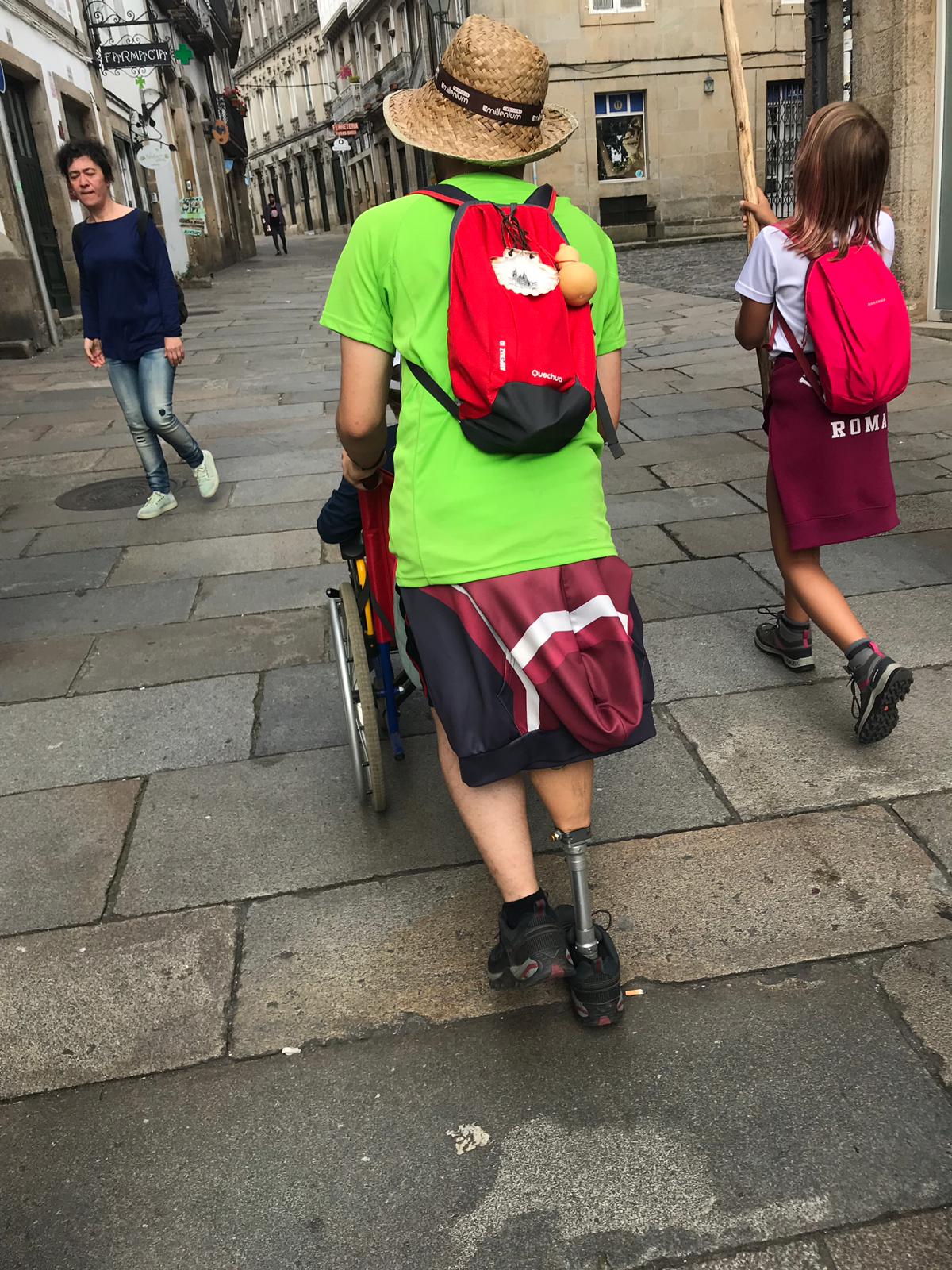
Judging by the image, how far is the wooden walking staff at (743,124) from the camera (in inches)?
126

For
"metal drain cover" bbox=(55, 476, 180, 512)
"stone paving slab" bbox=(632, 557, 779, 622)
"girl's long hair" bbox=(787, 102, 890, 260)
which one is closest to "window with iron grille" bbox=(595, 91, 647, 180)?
"metal drain cover" bbox=(55, 476, 180, 512)

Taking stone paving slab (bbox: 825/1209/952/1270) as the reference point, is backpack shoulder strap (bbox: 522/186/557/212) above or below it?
above

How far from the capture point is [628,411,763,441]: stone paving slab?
7.09m

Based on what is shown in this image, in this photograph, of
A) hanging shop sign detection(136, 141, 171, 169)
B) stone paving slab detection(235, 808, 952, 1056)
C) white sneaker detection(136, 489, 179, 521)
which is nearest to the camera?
stone paving slab detection(235, 808, 952, 1056)

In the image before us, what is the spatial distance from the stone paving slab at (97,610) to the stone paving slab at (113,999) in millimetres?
2177

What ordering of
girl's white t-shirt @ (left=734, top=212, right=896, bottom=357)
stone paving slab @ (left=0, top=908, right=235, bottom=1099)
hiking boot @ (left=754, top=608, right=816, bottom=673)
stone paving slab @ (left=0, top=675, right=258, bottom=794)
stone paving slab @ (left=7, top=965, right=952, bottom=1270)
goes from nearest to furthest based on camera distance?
stone paving slab @ (left=7, top=965, right=952, bottom=1270), stone paving slab @ (left=0, top=908, right=235, bottom=1099), girl's white t-shirt @ (left=734, top=212, right=896, bottom=357), stone paving slab @ (left=0, top=675, right=258, bottom=794), hiking boot @ (left=754, top=608, right=816, bottom=673)

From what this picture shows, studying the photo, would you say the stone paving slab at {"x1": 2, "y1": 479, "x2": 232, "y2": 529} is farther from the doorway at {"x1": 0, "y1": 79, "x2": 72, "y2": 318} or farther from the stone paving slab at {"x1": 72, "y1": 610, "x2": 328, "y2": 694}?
the doorway at {"x1": 0, "y1": 79, "x2": 72, "y2": 318}

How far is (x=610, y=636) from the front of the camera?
2.07 m

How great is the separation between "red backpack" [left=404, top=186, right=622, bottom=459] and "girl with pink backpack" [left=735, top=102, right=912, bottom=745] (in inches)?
49.7

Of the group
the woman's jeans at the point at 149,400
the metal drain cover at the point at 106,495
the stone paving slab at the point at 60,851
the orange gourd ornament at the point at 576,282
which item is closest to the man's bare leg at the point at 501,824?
the orange gourd ornament at the point at 576,282

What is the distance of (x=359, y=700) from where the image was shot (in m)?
3.03

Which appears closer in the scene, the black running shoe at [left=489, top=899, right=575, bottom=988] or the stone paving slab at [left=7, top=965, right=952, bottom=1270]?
the stone paving slab at [left=7, top=965, right=952, bottom=1270]

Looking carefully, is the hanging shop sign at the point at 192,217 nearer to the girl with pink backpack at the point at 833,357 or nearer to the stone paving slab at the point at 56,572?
the stone paving slab at the point at 56,572

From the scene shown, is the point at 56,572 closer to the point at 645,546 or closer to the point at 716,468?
the point at 645,546
